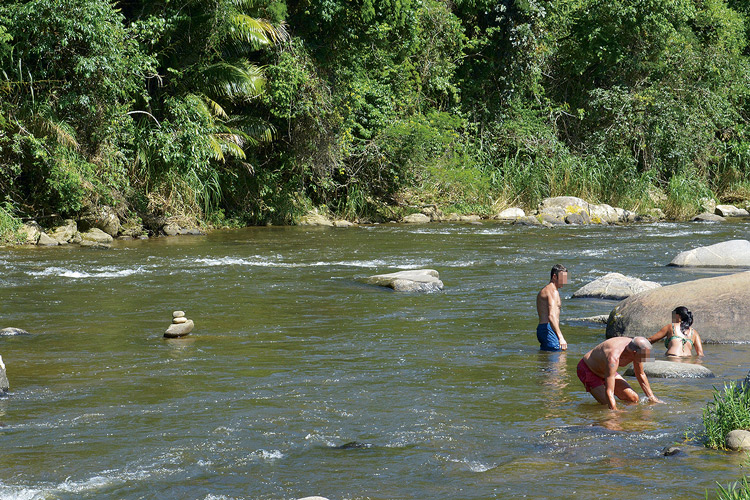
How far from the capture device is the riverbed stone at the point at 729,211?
27719 mm

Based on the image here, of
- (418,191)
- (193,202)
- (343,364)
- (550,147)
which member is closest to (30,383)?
(343,364)

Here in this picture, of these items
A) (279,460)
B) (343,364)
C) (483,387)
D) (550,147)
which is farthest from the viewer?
(550,147)

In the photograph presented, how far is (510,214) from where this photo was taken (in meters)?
26.7

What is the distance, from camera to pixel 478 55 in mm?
29719

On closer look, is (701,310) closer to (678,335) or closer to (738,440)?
(678,335)

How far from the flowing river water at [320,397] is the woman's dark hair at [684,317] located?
1.30 feet

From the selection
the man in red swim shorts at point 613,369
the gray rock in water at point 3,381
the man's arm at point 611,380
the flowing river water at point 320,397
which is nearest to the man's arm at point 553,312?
the flowing river water at point 320,397

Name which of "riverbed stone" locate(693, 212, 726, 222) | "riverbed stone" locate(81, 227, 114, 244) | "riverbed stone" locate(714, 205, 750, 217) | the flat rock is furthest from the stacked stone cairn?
"riverbed stone" locate(714, 205, 750, 217)

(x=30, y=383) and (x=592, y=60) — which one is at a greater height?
(x=592, y=60)

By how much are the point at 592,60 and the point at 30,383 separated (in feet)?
84.4

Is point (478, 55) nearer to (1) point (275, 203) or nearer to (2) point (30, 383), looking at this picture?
(1) point (275, 203)

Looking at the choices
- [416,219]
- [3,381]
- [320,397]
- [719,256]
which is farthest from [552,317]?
[416,219]

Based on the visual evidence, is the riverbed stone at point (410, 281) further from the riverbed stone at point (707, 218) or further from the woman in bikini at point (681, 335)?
the riverbed stone at point (707, 218)

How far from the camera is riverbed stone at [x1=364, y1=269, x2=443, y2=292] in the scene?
13.3m
